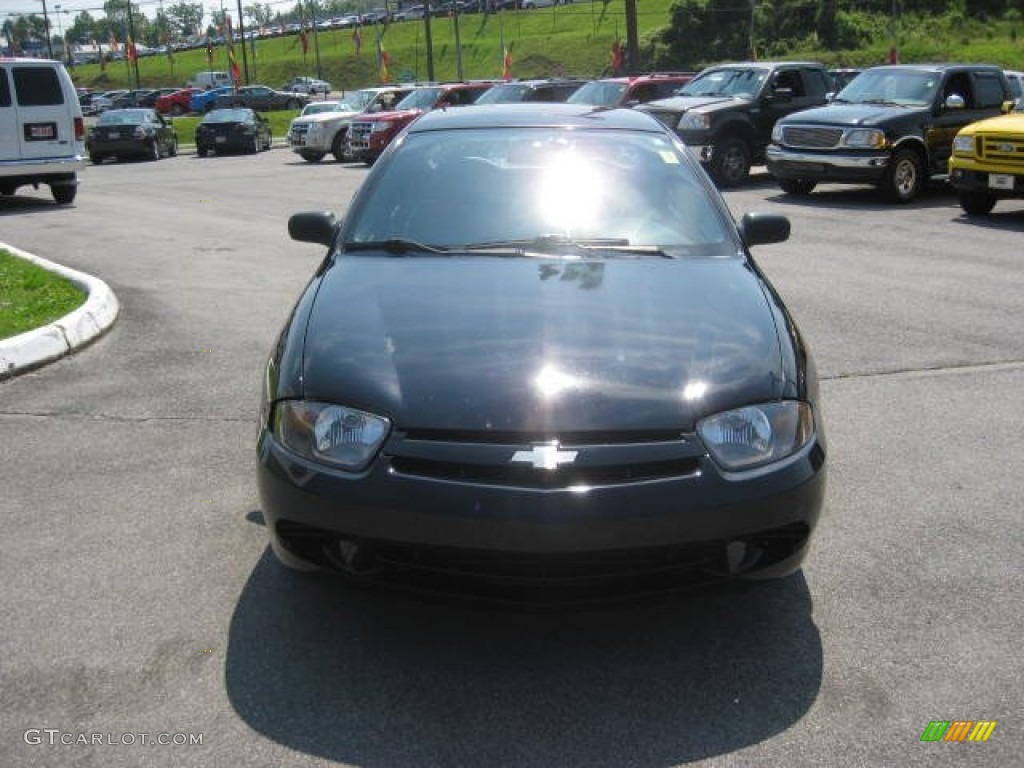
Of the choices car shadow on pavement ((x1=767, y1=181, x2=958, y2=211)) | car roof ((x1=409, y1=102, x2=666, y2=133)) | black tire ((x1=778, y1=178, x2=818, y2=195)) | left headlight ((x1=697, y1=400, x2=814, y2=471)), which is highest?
car roof ((x1=409, y1=102, x2=666, y2=133))

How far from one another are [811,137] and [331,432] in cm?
1346

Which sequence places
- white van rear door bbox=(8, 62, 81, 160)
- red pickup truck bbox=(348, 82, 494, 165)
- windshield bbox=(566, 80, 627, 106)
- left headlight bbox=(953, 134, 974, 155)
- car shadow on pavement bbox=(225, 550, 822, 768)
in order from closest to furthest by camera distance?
car shadow on pavement bbox=(225, 550, 822, 768), left headlight bbox=(953, 134, 974, 155), white van rear door bbox=(8, 62, 81, 160), windshield bbox=(566, 80, 627, 106), red pickup truck bbox=(348, 82, 494, 165)

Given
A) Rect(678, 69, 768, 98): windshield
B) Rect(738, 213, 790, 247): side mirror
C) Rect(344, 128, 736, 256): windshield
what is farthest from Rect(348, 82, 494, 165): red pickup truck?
Rect(738, 213, 790, 247): side mirror

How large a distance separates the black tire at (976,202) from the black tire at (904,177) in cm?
142

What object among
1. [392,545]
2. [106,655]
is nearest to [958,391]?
[392,545]

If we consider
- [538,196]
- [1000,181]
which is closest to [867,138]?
[1000,181]

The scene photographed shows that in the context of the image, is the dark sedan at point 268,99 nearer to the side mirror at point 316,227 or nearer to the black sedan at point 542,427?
the side mirror at point 316,227

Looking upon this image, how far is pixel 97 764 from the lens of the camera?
284 centimetres

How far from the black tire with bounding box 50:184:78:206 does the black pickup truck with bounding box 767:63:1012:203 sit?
34.8 ft

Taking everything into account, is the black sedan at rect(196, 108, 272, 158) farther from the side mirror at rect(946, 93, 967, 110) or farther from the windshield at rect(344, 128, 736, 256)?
the windshield at rect(344, 128, 736, 256)

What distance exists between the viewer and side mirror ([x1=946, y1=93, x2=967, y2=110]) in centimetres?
1525

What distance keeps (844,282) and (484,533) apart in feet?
23.8

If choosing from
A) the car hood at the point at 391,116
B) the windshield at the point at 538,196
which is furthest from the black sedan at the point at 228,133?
the windshield at the point at 538,196

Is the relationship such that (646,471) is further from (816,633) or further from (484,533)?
(816,633)
